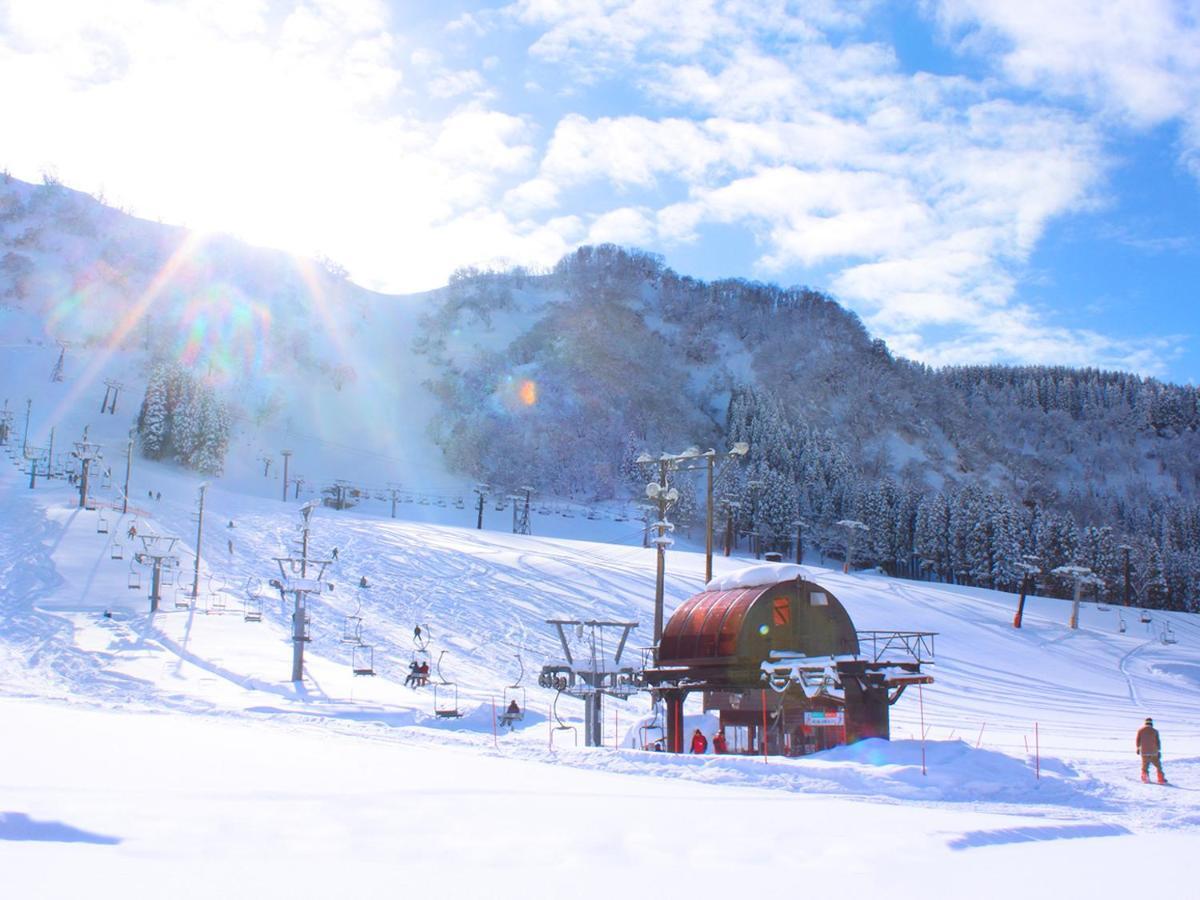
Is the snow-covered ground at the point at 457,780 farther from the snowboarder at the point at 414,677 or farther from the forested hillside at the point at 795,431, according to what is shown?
the forested hillside at the point at 795,431

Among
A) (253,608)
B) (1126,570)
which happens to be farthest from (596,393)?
(253,608)

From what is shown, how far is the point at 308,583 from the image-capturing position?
26.6 meters

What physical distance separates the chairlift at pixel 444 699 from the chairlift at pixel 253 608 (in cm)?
779

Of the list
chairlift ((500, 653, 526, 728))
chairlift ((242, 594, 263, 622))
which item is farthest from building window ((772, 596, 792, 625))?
chairlift ((242, 594, 263, 622))

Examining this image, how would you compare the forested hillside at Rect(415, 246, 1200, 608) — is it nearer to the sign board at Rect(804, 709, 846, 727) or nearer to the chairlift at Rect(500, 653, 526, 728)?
the chairlift at Rect(500, 653, 526, 728)

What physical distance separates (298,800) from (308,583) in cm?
1941

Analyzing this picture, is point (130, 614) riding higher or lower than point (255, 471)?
lower

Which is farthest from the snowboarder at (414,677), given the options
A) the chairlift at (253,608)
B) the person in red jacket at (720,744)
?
the person in red jacket at (720,744)

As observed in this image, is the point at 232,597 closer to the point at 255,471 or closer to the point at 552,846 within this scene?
the point at 552,846

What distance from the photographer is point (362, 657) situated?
3044 cm

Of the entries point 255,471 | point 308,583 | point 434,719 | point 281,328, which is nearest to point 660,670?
point 434,719

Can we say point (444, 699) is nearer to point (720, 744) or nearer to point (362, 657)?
point (362, 657)

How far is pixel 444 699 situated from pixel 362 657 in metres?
6.86

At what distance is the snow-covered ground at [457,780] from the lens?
6.11m
